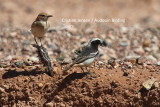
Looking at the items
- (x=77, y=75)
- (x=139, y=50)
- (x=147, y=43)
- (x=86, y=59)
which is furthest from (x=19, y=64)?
(x=147, y=43)

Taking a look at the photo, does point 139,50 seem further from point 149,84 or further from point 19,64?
point 149,84

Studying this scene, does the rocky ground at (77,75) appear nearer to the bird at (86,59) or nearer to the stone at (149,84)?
the stone at (149,84)

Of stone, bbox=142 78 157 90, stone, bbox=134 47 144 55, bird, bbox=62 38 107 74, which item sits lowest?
stone, bbox=142 78 157 90

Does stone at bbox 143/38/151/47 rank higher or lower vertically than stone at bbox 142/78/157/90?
higher

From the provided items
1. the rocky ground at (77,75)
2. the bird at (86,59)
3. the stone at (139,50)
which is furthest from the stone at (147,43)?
the bird at (86,59)

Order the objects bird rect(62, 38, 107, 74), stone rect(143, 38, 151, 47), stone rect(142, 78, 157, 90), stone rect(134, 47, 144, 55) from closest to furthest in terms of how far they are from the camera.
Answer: stone rect(142, 78, 157, 90)
bird rect(62, 38, 107, 74)
stone rect(134, 47, 144, 55)
stone rect(143, 38, 151, 47)

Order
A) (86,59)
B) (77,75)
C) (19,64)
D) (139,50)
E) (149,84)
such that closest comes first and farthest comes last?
(149,84) < (86,59) < (77,75) < (19,64) < (139,50)

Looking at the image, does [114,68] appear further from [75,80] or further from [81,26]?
[81,26]

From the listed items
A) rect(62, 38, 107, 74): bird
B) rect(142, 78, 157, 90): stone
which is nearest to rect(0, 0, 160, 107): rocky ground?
rect(142, 78, 157, 90): stone

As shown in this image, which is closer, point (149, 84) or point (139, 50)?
point (149, 84)

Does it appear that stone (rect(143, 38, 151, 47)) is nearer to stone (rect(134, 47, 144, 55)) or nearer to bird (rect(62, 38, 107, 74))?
stone (rect(134, 47, 144, 55))

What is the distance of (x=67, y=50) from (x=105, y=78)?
3.35 meters

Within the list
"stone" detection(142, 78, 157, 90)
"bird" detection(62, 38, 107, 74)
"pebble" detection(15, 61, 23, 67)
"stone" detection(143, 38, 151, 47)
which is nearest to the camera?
"stone" detection(142, 78, 157, 90)

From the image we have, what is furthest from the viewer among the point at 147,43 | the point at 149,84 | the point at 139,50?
the point at 147,43
